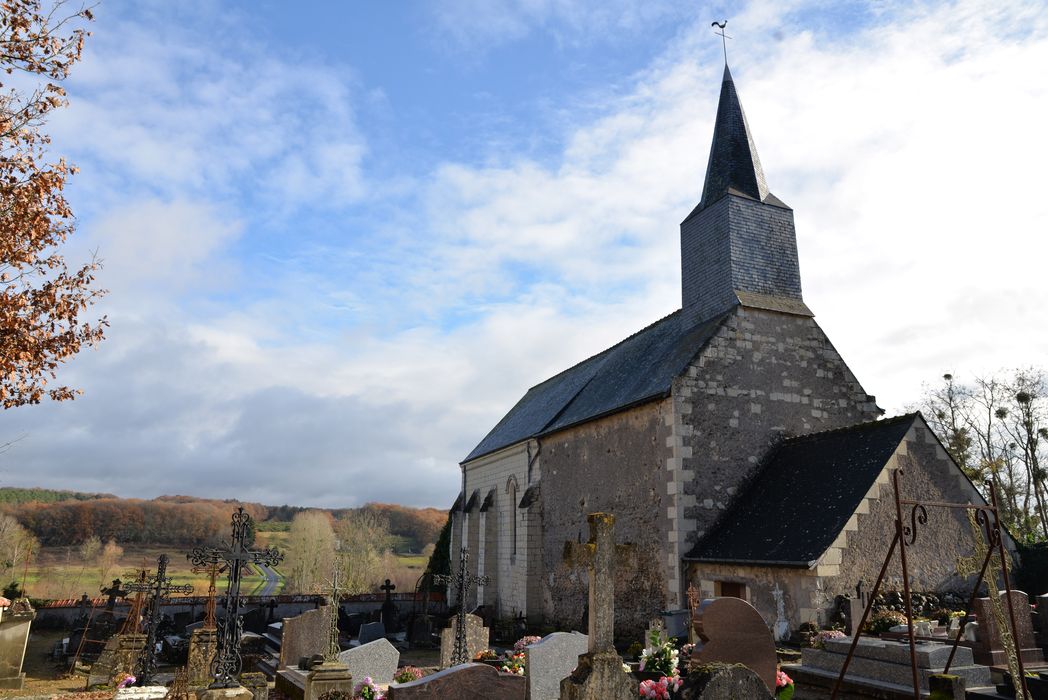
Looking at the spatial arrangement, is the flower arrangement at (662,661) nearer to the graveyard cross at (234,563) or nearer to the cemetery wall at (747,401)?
the cemetery wall at (747,401)

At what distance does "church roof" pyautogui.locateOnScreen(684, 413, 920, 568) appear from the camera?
12594mm

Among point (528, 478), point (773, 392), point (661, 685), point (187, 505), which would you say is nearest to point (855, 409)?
point (773, 392)

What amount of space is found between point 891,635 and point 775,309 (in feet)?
28.5

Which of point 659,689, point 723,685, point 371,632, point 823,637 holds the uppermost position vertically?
point 723,685

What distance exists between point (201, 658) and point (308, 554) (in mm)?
34053

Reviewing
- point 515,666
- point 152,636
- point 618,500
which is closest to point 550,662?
point 515,666

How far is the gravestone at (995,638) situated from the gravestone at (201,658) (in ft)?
36.8

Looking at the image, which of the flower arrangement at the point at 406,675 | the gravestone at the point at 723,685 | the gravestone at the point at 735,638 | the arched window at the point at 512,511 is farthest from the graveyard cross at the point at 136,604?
the gravestone at the point at 723,685

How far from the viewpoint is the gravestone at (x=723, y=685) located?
5.55 metres

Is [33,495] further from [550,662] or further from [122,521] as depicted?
[550,662]

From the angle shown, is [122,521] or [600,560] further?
[122,521]

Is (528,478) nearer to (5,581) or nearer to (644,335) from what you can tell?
(644,335)

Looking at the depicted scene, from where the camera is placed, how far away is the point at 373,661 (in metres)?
11.3

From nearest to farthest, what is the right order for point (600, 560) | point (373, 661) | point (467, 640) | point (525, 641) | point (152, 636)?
point (600, 560) < point (373, 661) < point (152, 636) < point (525, 641) < point (467, 640)
